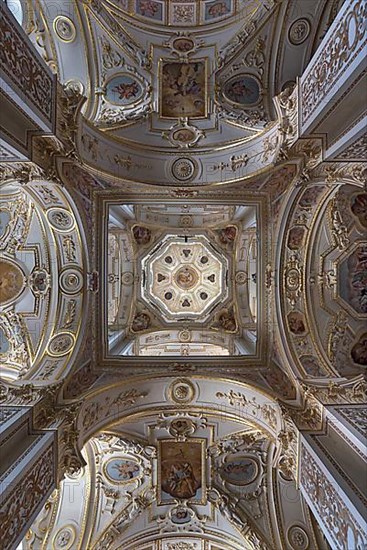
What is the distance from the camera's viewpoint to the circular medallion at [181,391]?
1227 centimetres

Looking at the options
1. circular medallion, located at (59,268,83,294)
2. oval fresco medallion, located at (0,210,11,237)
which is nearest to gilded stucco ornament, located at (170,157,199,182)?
circular medallion, located at (59,268,83,294)

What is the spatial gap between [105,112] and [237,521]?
13.2 meters

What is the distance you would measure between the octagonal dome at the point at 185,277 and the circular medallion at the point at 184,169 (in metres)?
3.93

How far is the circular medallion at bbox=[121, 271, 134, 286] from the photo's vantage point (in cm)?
1533

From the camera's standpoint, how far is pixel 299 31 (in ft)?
39.8

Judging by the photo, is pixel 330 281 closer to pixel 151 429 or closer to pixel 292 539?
pixel 151 429

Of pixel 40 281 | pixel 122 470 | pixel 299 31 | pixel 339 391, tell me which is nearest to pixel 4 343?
pixel 40 281

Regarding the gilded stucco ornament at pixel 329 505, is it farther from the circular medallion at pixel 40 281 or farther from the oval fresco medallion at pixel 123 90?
the oval fresco medallion at pixel 123 90

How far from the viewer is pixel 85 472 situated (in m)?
13.9

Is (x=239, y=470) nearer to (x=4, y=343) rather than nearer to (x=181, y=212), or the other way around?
(x=4, y=343)

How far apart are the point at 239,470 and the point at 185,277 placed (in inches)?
296

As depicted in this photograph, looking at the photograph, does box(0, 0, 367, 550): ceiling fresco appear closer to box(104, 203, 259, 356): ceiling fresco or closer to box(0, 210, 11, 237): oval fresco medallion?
box(0, 210, 11, 237): oval fresco medallion

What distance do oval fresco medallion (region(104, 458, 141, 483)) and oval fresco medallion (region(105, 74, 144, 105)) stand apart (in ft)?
36.4

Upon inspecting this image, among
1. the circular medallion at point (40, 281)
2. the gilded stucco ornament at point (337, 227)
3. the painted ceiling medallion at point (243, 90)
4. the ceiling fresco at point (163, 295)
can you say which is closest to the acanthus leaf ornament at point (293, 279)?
the gilded stucco ornament at point (337, 227)
